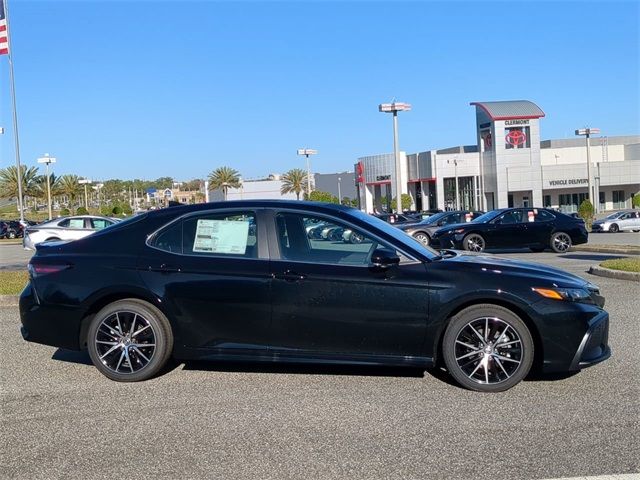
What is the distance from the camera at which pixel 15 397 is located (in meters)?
5.78

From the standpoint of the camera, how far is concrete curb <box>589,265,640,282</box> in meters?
12.2

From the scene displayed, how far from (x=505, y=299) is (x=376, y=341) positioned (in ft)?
3.61

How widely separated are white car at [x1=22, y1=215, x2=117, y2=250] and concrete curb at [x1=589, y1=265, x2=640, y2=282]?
1862cm

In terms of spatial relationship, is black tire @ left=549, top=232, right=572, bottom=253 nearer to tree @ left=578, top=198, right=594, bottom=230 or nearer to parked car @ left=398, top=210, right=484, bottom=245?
parked car @ left=398, top=210, right=484, bottom=245

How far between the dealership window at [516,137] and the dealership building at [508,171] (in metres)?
0.10

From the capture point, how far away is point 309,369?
6.43 metres

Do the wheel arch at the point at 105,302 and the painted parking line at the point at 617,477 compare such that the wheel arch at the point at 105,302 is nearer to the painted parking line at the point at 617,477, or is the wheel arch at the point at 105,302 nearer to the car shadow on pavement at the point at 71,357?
the car shadow on pavement at the point at 71,357

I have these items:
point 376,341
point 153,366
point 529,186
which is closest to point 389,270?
point 376,341

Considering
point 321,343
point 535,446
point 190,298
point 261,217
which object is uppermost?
point 261,217

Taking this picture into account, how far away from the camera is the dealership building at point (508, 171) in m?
67.5

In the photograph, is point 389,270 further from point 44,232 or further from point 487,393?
point 44,232

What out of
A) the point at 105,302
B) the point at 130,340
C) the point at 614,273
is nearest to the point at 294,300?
the point at 130,340

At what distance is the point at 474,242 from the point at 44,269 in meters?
15.4

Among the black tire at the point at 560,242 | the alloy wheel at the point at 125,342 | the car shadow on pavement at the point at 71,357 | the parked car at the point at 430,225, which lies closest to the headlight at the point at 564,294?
the alloy wheel at the point at 125,342
